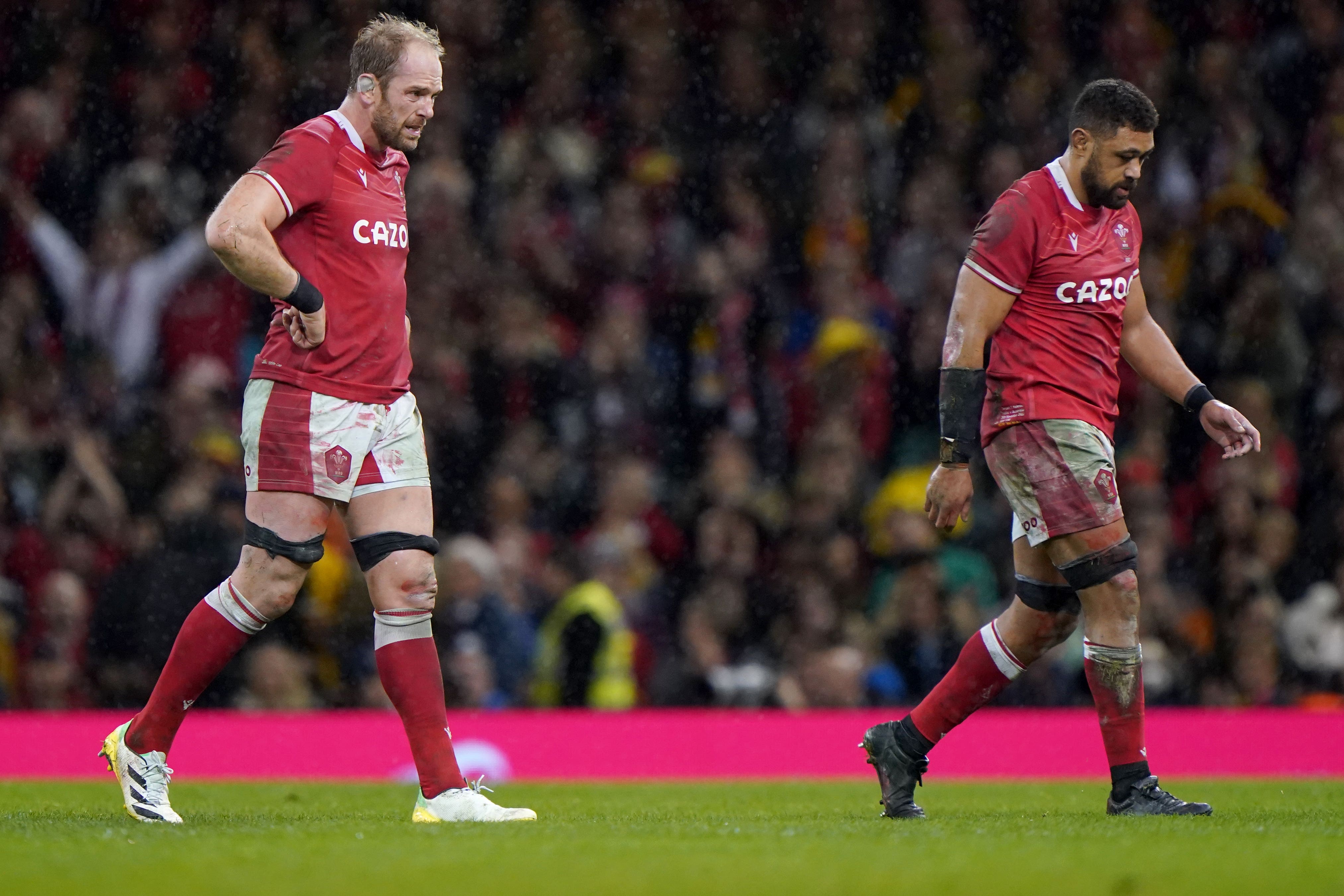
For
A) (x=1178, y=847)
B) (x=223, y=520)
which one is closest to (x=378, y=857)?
(x=1178, y=847)

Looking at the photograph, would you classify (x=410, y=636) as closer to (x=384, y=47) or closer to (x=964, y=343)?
(x=384, y=47)

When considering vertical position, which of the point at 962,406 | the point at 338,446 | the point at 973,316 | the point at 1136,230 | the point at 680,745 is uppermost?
the point at 1136,230

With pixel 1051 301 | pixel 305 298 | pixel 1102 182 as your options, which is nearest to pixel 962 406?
pixel 1051 301

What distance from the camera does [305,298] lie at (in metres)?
4.80

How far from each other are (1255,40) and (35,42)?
26.0ft

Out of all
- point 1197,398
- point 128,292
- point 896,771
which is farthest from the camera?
point 128,292

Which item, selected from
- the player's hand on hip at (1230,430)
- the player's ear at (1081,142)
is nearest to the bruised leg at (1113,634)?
the player's hand on hip at (1230,430)

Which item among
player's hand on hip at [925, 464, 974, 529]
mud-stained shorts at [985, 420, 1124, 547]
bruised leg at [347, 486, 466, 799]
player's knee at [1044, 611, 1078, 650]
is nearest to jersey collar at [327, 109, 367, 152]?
bruised leg at [347, 486, 466, 799]

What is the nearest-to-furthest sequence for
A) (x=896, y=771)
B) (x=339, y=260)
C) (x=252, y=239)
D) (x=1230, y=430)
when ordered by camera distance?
1. (x=252, y=239)
2. (x=339, y=260)
3. (x=896, y=771)
4. (x=1230, y=430)

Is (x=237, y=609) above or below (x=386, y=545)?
below

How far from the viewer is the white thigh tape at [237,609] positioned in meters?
4.93

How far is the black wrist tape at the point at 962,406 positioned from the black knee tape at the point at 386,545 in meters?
1.50

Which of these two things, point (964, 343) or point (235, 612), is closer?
point (235, 612)

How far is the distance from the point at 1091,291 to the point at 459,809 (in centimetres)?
235
